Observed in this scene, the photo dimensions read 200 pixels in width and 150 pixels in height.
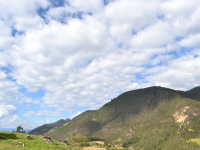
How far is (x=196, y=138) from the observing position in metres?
142

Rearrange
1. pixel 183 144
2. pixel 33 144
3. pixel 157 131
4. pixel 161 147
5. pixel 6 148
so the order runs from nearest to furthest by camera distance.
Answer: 1. pixel 6 148
2. pixel 33 144
3. pixel 183 144
4. pixel 161 147
5. pixel 157 131

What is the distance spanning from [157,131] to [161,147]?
31.1 meters

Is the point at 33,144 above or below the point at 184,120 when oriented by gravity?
above

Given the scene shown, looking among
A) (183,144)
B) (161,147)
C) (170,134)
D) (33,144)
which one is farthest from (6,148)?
(170,134)

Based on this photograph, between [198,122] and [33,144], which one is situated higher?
[33,144]

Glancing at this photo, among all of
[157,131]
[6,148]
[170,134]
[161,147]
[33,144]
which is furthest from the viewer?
[157,131]

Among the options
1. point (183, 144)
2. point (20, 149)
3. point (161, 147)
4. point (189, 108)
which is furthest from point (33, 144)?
point (189, 108)

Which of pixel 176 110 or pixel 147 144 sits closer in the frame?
pixel 147 144

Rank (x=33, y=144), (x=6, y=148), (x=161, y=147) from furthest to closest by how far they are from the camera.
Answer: (x=161, y=147) → (x=33, y=144) → (x=6, y=148)

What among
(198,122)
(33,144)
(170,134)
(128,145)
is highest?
(33,144)

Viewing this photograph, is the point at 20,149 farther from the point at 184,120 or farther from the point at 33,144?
the point at 184,120

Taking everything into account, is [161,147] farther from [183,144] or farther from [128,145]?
[128,145]

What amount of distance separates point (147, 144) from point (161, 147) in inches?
727

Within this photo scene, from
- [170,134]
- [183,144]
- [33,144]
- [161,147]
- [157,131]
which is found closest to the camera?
[33,144]
